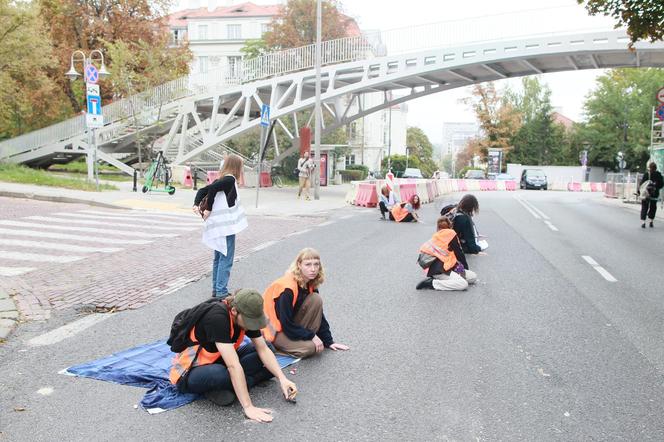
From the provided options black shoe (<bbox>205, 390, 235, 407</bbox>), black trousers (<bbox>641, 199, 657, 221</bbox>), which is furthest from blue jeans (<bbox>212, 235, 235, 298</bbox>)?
black trousers (<bbox>641, 199, 657, 221</bbox>)

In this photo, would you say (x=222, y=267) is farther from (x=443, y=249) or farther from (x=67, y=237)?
(x=67, y=237)

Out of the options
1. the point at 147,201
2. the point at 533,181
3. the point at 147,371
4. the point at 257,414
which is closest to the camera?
the point at 257,414

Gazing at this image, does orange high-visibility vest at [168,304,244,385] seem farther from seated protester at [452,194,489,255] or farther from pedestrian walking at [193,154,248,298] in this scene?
seated protester at [452,194,489,255]

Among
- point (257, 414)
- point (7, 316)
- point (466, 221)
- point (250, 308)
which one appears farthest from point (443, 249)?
point (7, 316)

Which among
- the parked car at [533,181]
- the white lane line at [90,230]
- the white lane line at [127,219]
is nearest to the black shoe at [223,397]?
the white lane line at [90,230]

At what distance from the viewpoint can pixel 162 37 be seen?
38.2 m

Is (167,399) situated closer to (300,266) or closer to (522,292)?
(300,266)

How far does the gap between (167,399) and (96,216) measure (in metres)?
11.8

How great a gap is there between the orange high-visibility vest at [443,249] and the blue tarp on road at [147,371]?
3.27 m

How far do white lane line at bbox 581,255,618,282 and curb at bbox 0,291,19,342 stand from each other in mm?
7562

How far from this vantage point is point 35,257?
9.20 m

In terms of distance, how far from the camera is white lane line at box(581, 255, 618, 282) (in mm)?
8758

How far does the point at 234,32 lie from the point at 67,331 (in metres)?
76.3

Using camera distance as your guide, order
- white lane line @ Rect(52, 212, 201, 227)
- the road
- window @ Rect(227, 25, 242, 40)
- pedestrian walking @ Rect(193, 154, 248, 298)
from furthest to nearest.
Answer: window @ Rect(227, 25, 242, 40), white lane line @ Rect(52, 212, 201, 227), pedestrian walking @ Rect(193, 154, 248, 298), the road
